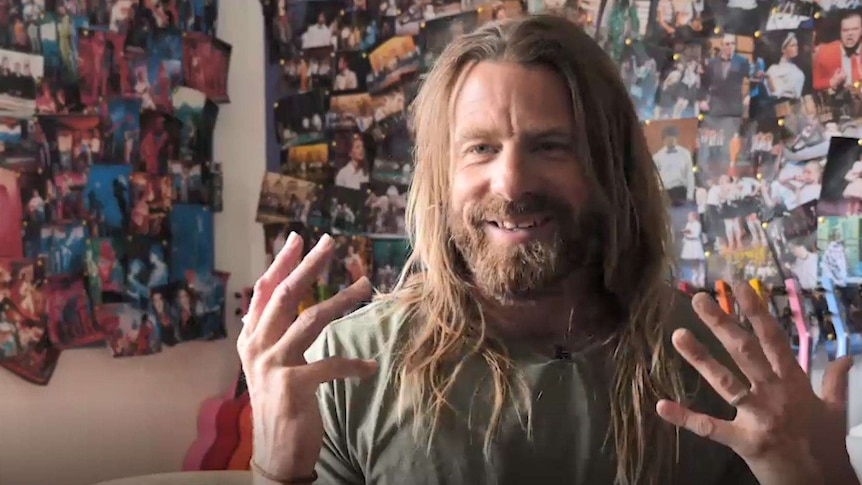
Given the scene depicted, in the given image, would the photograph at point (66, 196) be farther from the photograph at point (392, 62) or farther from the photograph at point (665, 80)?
the photograph at point (665, 80)

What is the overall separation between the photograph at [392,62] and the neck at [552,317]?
111cm

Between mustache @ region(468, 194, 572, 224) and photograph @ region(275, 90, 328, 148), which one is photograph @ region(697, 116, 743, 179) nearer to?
mustache @ region(468, 194, 572, 224)

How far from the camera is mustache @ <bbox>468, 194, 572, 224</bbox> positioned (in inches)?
39.5

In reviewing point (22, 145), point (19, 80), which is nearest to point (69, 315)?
point (22, 145)

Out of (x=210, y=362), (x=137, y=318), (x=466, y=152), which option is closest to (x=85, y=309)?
(x=137, y=318)

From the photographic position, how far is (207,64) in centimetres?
198

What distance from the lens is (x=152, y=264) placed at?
1.84 m

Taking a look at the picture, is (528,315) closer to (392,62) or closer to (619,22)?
(619,22)

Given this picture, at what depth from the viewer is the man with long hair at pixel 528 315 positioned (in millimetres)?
969

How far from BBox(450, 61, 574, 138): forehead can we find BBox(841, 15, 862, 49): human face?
91 cm

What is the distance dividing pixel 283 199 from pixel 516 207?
1.21 metres

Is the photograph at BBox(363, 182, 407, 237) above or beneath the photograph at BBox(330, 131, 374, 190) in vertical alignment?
beneath

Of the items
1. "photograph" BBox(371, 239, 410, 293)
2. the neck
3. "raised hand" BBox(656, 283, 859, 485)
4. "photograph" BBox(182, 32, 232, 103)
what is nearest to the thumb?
"raised hand" BBox(656, 283, 859, 485)

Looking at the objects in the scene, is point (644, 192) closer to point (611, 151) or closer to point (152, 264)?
point (611, 151)
